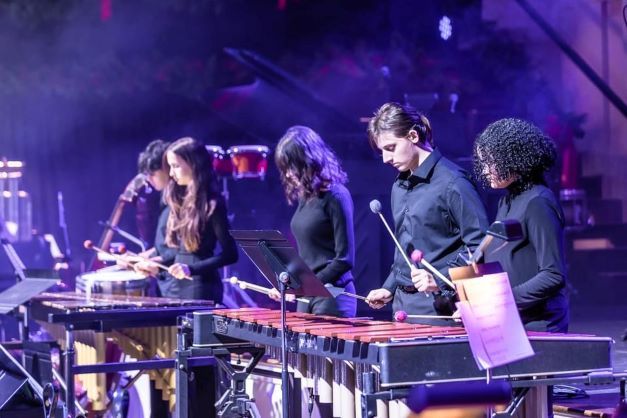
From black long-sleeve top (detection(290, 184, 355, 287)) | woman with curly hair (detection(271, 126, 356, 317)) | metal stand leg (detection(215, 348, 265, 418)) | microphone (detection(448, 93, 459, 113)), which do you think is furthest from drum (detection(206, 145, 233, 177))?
metal stand leg (detection(215, 348, 265, 418))

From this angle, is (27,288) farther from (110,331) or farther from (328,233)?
(328,233)

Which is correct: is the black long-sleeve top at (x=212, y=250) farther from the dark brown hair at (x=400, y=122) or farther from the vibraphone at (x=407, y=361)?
the vibraphone at (x=407, y=361)

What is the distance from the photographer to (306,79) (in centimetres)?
1100

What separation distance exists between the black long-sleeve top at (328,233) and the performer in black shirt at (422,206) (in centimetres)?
45

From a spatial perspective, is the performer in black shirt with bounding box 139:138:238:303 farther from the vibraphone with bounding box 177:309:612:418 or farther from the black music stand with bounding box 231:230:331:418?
the vibraphone with bounding box 177:309:612:418

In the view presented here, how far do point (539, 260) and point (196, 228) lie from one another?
2507mm

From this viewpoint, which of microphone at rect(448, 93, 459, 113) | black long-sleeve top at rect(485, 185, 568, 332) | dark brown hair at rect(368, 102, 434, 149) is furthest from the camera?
microphone at rect(448, 93, 459, 113)

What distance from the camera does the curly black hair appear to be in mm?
3906

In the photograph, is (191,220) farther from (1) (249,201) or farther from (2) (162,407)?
(1) (249,201)

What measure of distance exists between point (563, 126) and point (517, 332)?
6804mm

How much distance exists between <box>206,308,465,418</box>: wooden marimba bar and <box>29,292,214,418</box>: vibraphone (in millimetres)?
1155

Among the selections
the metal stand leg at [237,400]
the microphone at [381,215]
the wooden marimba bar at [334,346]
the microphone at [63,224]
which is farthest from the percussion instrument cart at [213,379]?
the microphone at [63,224]

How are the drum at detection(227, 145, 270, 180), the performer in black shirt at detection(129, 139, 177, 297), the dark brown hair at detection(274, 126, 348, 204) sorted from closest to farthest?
1. the dark brown hair at detection(274, 126, 348, 204)
2. the performer in black shirt at detection(129, 139, 177, 297)
3. the drum at detection(227, 145, 270, 180)

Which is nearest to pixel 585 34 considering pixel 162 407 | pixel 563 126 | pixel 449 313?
pixel 563 126
